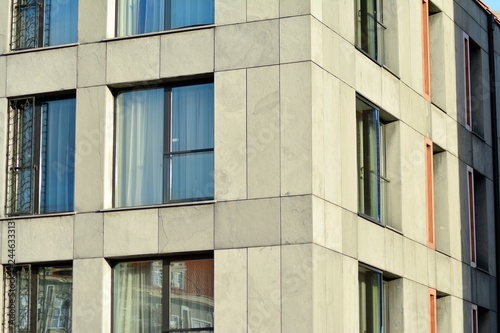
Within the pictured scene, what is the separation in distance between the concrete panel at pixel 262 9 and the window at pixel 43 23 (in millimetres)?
4405

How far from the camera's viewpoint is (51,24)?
32.5 metres

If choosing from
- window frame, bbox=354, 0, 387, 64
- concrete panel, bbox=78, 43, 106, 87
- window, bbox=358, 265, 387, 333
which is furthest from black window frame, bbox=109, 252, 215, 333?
window frame, bbox=354, 0, 387, 64

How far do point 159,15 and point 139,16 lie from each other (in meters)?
0.49


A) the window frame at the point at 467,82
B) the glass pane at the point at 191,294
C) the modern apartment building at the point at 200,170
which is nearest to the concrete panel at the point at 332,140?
the modern apartment building at the point at 200,170

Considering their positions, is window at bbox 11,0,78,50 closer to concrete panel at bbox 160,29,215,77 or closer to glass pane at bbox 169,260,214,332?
concrete panel at bbox 160,29,215,77

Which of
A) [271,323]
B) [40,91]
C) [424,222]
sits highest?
[40,91]

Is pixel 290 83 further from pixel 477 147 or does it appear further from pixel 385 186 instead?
pixel 477 147

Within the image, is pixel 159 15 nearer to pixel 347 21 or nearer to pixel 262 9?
pixel 262 9

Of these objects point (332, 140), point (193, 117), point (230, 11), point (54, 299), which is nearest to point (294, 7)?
point (230, 11)

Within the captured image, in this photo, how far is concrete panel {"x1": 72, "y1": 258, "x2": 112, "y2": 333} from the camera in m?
30.0

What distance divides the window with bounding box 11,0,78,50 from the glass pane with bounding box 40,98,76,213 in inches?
58.8

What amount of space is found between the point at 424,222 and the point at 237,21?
8.69m

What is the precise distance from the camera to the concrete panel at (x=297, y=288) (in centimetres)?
2819

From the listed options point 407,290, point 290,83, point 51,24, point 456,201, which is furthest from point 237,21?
point 456,201
